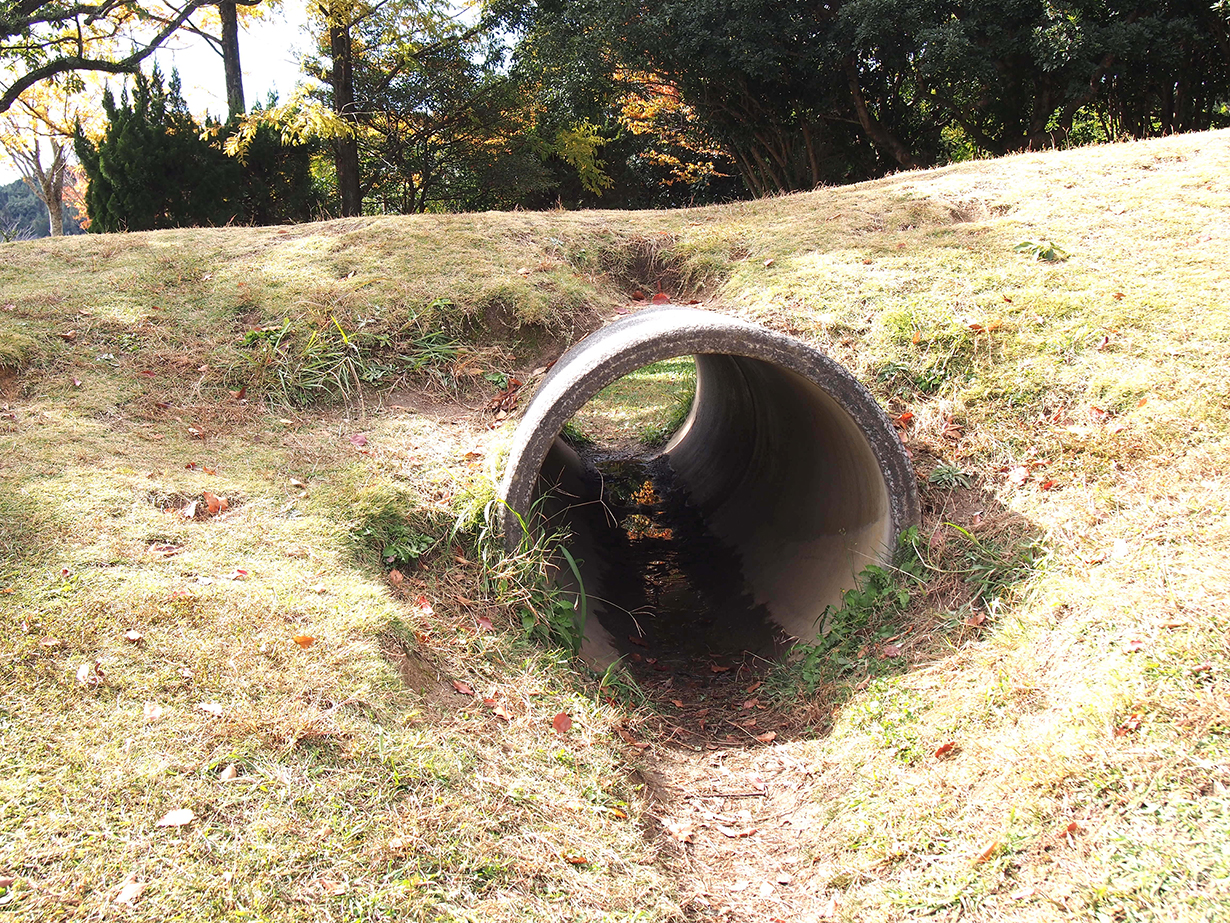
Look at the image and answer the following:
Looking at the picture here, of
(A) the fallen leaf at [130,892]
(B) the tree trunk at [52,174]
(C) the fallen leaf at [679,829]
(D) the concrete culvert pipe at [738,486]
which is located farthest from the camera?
(B) the tree trunk at [52,174]

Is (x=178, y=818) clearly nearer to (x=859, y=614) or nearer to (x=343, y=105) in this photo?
(x=859, y=614)

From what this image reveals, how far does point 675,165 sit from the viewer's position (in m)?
19.7

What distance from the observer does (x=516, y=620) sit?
4.64 meters

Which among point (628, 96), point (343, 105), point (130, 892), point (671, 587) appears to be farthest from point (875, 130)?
point (130, 892)

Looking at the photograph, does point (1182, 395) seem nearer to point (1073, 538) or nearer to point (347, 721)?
Answer: point (1073, 538)

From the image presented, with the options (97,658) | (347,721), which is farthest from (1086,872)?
(97,658)

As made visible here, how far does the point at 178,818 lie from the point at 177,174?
1460 cm

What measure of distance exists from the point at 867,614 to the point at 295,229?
6689 mm

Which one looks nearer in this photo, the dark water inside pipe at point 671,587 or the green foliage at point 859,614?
the green foliage at point 859,614

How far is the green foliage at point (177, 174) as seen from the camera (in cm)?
1430

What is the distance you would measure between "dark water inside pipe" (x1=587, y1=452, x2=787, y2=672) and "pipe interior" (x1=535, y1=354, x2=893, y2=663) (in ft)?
0.06

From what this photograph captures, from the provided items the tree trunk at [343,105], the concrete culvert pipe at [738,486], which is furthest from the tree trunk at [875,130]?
the tree trunk at [343,105]

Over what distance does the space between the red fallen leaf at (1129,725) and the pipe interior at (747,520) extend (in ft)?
5.79

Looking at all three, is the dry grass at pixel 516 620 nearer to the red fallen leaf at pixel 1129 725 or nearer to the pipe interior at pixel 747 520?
the red fallen leaf at pixel 1129 725
